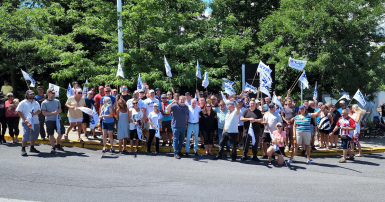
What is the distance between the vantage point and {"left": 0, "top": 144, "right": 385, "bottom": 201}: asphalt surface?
654 cm

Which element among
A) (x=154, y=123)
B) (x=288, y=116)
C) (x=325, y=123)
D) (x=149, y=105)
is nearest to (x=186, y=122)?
(x=154, y=123)

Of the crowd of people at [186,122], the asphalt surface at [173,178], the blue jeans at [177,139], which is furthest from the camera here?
the blue jeans at [177,139]

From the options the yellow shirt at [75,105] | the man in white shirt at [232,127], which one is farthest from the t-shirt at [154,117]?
the yellow shirt at [75,105]

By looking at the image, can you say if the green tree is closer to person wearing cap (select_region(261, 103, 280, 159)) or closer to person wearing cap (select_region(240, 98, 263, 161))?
person wearing cap (select_region(261, 103, 280, 159))

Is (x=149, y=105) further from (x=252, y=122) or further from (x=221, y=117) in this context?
(x=252, y=122)

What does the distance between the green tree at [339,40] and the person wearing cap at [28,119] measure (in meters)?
10.5

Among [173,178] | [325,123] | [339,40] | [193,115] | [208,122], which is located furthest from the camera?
[339,40]

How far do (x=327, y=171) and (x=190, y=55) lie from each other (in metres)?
7.92

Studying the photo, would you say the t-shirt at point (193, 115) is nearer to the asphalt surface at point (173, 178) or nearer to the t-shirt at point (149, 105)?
the asphalt surface at point (173, 178)

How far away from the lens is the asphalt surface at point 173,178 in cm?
654

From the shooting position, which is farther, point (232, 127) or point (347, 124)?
point (347, 124)

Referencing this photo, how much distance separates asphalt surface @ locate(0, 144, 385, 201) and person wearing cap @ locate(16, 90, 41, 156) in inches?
17.8

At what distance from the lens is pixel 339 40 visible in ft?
50.4

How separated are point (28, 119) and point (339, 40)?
42.8 feet
